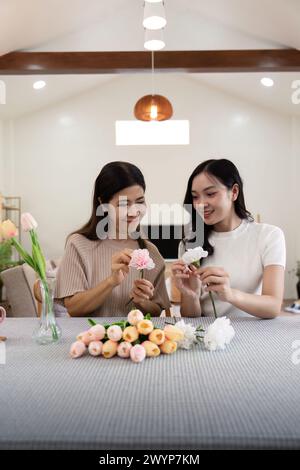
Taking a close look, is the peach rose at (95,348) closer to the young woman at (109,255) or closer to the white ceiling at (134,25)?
the young woman at (109,255)

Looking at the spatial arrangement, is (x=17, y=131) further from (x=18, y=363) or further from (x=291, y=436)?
(x=291, y=436)

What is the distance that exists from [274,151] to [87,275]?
645cm

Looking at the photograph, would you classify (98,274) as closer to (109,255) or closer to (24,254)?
(109,255)

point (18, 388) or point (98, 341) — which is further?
point (98, 341)

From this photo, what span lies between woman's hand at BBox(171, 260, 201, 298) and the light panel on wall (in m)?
5.70

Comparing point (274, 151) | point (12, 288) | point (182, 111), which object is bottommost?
point (12, 288)

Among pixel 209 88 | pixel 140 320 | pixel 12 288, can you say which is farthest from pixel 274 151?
pixel 140 320

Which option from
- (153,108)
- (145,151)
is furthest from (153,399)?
(145,151)

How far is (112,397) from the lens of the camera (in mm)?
797

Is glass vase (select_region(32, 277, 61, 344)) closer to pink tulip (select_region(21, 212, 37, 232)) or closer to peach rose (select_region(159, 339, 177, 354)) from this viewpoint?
pink tulip (select_region(21, 212, 37, 232))

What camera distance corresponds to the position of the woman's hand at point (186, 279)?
1.40 m

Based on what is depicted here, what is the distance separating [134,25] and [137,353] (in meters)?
5.20

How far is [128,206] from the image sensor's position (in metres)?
1.62

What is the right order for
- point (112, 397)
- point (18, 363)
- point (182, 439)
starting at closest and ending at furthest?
point (182, 439) < point (112, 397) < point (18, 363)
